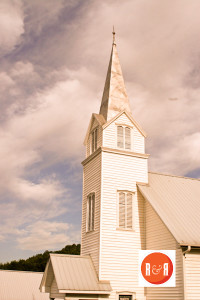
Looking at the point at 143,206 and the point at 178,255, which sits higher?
the point at 143,206

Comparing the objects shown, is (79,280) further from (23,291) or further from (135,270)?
(23,291)

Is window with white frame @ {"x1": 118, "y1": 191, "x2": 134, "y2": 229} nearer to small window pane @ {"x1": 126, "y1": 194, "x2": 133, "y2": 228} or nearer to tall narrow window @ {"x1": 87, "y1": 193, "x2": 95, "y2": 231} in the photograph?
small window pane @ {"x1": 126, "y1": 194, "x2": 133, "y2": 228}

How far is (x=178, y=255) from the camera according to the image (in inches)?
768

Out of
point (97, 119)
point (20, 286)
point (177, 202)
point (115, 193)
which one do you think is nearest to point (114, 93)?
point (97, 119)

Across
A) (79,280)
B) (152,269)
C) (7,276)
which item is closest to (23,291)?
(7,276)

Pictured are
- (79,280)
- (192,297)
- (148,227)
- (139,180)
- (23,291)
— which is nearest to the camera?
(192,297)

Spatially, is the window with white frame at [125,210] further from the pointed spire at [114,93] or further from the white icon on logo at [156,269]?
the pointed spire at [114,93]

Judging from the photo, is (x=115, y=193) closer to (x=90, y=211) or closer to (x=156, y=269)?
(x=90, y=211)

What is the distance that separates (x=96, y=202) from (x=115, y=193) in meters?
1.36

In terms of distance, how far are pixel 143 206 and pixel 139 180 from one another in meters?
1.75

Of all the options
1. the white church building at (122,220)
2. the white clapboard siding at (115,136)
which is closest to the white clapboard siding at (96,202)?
the white church building at (122,220)

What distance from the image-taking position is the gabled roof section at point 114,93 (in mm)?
26578

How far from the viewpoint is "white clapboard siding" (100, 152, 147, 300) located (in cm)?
2184

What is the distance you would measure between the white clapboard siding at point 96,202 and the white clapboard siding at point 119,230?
0.48 metres
